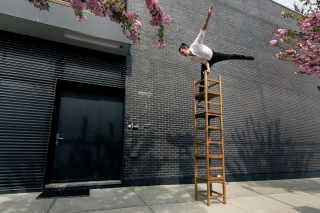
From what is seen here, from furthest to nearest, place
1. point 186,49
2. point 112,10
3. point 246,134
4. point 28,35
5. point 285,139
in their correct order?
1. point 285,139
2. point 246,134
3. point 28,35
4. point 186,49
5. point 112,10

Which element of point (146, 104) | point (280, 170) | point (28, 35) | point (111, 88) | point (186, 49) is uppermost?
point (28, 35)

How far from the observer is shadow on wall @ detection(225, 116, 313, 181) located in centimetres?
744

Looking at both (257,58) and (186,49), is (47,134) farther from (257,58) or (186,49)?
(257,58)

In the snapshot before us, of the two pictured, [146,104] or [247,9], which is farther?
[247,9]

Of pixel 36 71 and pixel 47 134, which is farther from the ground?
pixel 36 71

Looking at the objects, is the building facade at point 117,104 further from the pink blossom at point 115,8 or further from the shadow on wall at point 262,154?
the pink blossom at point 115,8

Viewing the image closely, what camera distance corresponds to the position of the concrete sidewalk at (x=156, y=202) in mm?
3822

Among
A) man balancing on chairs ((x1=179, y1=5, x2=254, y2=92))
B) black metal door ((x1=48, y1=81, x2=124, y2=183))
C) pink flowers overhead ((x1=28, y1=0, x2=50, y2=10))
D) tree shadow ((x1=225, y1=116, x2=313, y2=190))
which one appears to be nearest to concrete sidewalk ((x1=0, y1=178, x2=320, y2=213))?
black metal door ((x1=48, y1=81, x2=124, y2=183))

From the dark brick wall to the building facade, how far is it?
0.14 ft

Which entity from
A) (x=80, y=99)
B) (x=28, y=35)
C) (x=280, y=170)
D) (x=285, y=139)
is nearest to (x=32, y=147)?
(x=80, y=99)

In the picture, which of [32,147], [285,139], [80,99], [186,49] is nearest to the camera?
[186,49]

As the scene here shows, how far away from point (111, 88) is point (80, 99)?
3.33ft

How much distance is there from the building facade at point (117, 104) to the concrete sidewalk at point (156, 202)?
2.35 ft

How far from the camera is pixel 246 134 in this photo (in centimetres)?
791
